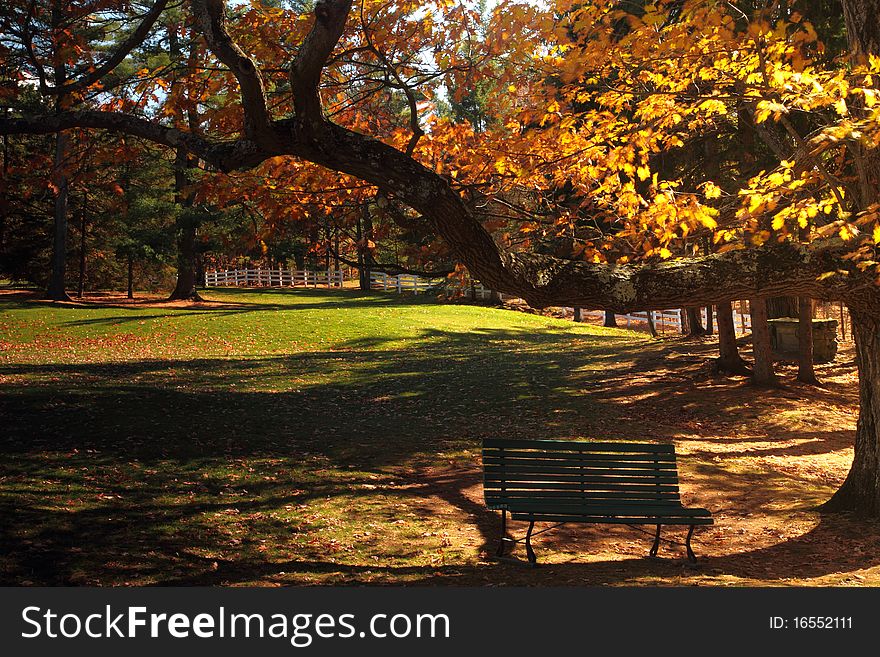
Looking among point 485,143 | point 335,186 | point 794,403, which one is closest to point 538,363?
point 794,403

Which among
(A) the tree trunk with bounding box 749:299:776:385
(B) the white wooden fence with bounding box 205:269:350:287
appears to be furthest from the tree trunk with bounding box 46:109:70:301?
(A) the tree trunk with bounding box 749:299:776:385

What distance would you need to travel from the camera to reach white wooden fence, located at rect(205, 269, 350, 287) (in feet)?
189

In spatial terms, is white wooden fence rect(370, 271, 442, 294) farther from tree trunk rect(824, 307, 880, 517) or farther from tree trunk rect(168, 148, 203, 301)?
tree trunk rect(824, 307, 880, 517)

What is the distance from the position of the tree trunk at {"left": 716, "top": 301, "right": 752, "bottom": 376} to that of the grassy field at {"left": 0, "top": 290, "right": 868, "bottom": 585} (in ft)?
1.98

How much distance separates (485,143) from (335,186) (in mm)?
2790

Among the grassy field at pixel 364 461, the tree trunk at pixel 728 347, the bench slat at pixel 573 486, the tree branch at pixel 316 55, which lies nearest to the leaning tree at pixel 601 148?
the tree branch at pixel 316 55

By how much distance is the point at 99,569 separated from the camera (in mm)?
6262

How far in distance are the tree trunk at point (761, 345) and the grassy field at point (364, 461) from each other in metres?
0.49

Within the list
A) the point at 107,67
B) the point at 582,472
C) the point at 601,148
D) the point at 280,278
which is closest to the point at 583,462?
the point at 582,472

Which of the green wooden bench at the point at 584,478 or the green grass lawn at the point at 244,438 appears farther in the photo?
the green wooden bench at the point at 584,478

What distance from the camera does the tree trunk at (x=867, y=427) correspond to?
27.1ft

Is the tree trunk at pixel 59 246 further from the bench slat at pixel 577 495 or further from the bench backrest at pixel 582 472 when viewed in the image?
the bench slat at pixel 577 495

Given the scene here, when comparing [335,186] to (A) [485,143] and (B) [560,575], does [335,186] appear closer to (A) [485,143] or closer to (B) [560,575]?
(A) [485,143]

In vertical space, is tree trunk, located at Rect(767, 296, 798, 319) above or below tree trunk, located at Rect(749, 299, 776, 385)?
above
